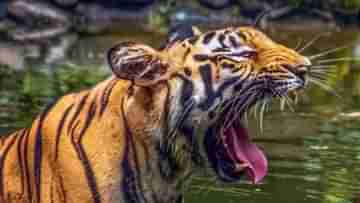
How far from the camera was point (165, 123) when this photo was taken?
2.86 m

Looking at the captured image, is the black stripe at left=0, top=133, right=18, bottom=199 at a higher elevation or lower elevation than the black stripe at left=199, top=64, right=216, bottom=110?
lower

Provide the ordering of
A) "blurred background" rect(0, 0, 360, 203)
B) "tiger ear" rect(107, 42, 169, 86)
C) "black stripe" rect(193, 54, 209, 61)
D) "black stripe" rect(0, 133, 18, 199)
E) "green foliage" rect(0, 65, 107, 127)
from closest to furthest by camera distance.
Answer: "tiger ear" rect(107, 42, 169, 86) < "black stripe" rect(193, 54, 209, 61) < "black stripe" rect(0, 133, 18, 199) < "blurred background" rect(0, 0, 360, 203) < "green foliage" rect(0, 65, 107, 127)

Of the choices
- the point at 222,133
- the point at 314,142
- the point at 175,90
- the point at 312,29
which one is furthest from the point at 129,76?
the point at 312,29

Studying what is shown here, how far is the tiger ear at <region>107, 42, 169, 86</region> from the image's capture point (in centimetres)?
275

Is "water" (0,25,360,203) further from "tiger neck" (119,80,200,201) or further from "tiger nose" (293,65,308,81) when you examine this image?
"tiger nose" (293,65,308,81)

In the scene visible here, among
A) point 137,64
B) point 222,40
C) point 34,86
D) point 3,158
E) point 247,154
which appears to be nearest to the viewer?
point 137,64

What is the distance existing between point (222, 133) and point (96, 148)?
38 centimetres

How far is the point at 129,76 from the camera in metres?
2.78

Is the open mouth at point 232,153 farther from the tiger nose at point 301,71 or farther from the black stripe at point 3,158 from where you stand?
the black stripe at point 3,158

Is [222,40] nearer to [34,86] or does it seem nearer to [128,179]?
[128,179]

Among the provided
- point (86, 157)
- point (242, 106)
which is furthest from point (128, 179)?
point (242, 106)

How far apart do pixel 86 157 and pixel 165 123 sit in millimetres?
265

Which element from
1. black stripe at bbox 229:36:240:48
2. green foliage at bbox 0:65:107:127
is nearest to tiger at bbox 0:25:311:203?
black stripe at bbox 229:36:240:48

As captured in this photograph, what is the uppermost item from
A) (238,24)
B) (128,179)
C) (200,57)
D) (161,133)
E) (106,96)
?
(238,24)
